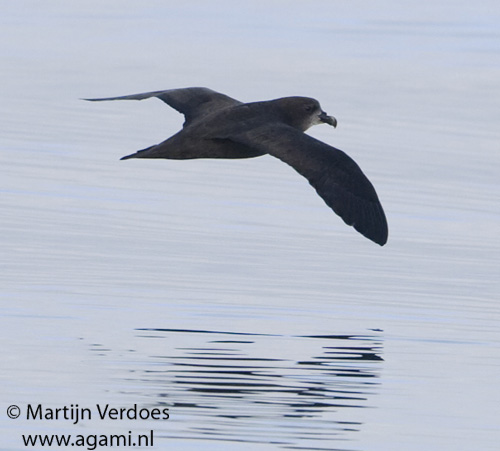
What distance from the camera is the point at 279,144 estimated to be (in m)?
16.0

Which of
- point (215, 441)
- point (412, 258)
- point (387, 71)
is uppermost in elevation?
point (387, 71)

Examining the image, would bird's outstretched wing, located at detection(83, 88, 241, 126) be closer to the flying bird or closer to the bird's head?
the flying bird

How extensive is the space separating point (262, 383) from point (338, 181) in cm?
244

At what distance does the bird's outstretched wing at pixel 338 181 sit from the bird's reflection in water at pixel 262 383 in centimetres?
86

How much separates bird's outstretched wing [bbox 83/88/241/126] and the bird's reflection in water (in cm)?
293

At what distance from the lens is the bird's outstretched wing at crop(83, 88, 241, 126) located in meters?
17.5

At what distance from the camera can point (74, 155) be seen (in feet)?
73.7

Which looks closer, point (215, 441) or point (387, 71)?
point (215, 441)

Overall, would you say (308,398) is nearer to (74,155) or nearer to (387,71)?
(74,155)

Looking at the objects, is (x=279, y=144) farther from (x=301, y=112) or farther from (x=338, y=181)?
(x=301, y=112)

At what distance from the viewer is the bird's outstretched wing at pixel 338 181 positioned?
1544 cm

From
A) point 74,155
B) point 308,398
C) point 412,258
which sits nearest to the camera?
point 308,398

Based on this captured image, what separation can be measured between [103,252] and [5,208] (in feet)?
6.79

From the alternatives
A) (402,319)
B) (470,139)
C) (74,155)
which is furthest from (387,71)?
(402,319)
